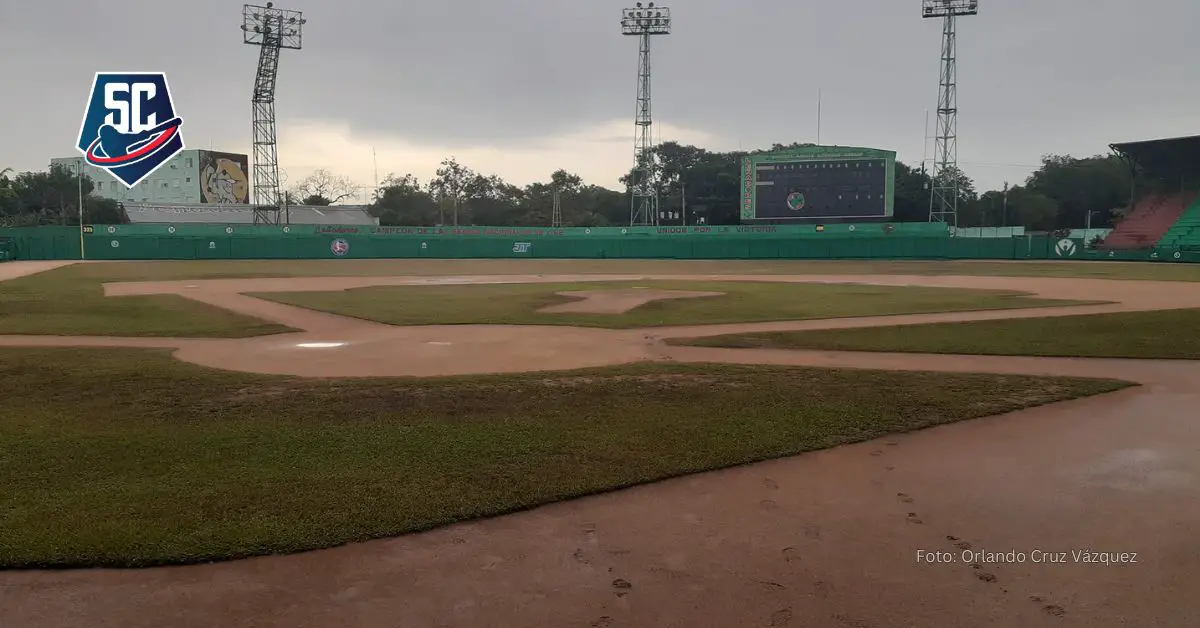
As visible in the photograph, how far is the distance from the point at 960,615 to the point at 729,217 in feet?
239

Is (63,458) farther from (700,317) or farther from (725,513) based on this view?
(700,317)

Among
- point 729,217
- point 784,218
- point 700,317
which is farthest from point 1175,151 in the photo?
point 700,317

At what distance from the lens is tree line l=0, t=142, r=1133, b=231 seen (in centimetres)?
7288

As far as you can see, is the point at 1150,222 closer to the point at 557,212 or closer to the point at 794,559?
the point at 557,212

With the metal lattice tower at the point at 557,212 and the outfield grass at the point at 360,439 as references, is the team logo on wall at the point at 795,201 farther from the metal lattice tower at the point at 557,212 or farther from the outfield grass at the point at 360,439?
the outfield grass at the point at 360,439

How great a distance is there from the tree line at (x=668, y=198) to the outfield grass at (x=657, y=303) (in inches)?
1867

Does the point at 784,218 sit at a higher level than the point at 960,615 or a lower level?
higher

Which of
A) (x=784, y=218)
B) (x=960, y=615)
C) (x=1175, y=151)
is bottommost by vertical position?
(x=960, y=615)

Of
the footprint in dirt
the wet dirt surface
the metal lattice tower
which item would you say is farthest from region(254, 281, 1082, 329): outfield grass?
the metal lattice tower

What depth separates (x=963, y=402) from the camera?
7.83 m

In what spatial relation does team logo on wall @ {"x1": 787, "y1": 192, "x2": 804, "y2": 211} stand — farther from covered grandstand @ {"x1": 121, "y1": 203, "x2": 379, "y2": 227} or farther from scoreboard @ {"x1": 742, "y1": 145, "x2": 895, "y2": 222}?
covered grandstand @ {"x1": 121, "y1": 203, "x2": 379, "y2": 227}

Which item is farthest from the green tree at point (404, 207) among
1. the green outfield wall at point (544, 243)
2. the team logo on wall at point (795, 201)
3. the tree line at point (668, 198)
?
the team logo on wall at point (795, 201)

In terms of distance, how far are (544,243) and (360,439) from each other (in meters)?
53.9

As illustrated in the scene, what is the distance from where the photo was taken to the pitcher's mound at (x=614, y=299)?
1833 cm
